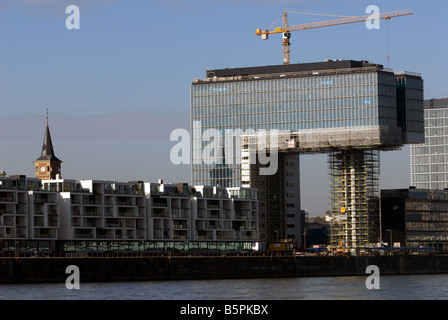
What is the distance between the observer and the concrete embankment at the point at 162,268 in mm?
147625

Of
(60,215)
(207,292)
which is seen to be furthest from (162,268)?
(207,292)

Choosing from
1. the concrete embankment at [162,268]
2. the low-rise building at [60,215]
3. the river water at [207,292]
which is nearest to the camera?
the river water at [207,292]

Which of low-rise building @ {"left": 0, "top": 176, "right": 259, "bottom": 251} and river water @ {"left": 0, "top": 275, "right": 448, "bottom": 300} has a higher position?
low-rise building @ {"left": 0, "top": 176, "right": 259, "bottom": 251}

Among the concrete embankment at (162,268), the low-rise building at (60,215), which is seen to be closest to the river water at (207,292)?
the concrete embankment at (162,268)

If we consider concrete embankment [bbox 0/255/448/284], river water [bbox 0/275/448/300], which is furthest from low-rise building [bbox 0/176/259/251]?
river water [bbox 0/275/448/300]

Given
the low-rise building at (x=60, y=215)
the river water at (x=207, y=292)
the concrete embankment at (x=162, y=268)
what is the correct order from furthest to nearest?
the low-rise building at (x=60, y=215), the concrete embankment at (x=162, y=268), the river water at (x=207, y=292)

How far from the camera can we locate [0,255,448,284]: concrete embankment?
148m

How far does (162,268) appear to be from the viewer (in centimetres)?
16575

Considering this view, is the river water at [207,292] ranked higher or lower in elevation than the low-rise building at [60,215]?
lower

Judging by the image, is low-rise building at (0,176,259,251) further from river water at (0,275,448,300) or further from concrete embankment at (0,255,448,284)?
river water at (0,275,448,300)

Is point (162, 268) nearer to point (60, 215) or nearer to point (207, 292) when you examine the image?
point (60, 215)

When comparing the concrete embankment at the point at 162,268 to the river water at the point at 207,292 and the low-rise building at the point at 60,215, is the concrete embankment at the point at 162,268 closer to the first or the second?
the river water at the point at 207,292

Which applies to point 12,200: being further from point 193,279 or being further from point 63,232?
point 193,279

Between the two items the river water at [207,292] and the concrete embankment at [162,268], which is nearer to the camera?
the river water at [207,292]
